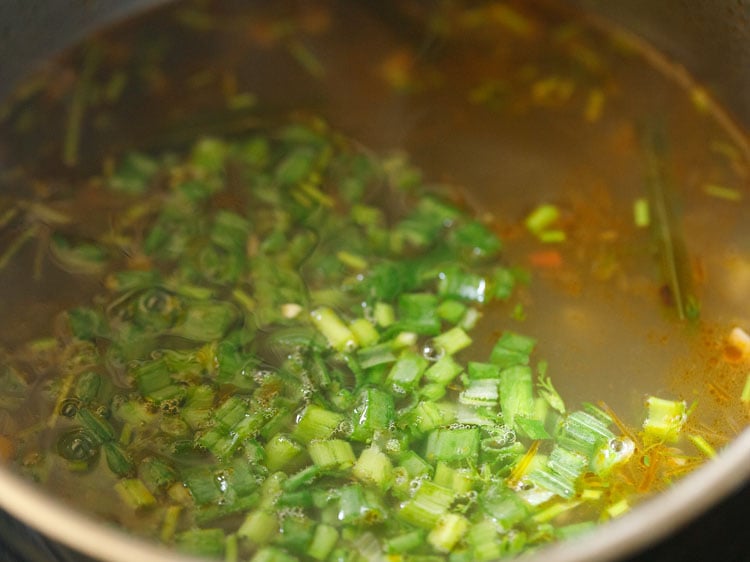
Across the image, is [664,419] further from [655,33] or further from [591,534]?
[655,33]

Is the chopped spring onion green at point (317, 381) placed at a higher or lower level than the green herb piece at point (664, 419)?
lower

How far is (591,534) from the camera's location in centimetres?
86

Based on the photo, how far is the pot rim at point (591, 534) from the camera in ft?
2.72

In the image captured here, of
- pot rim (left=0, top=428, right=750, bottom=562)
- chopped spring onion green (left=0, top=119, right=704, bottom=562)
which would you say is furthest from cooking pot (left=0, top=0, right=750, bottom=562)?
chopped spring onion green (left=0, top=119, right=704, bottom=562)

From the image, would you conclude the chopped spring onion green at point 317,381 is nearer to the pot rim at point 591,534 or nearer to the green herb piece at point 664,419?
the green herb piece at point 664,419

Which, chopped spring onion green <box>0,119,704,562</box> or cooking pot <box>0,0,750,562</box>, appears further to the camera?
cooking pot <box>0,0,750,562</box>

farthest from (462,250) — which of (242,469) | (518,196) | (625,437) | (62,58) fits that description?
(62,58)

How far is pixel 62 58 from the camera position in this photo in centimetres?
176

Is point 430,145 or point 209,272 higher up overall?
point 430,145

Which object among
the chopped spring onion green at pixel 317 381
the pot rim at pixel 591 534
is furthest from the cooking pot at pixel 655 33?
the chopped spring onion green at pixel 317 381

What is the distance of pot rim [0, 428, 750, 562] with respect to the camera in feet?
2.72

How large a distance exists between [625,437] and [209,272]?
2.51ft

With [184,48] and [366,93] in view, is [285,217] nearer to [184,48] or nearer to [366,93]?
[366,93]

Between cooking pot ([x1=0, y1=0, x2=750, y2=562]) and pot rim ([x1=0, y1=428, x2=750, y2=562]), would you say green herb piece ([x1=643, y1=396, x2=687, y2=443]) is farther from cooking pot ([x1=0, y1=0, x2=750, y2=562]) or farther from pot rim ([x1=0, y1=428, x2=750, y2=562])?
pot rim ([x1=0, y1=428, x2=750, y2=562])
